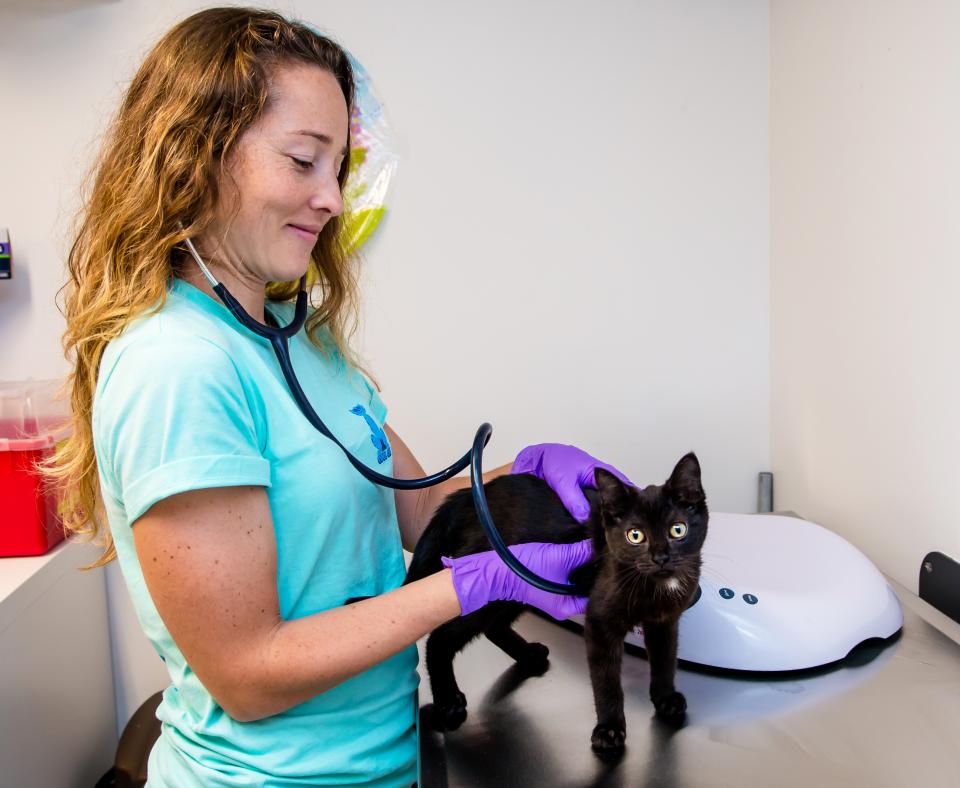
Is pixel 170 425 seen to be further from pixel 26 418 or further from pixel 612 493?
pixel 26 418

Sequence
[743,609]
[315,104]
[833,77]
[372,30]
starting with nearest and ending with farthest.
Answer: [315,104] → [743,609] → [833,77] → [372,30]

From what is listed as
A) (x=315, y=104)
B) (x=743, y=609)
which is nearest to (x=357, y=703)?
(x=743, y=609)

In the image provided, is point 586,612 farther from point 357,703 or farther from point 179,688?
point 179,688

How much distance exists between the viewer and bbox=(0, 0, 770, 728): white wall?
74.0 inches

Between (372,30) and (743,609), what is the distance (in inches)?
56.4

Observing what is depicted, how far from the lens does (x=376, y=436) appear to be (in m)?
1.15

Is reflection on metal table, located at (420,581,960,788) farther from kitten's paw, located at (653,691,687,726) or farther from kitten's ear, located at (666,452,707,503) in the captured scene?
kitten's ear, located at (666,452,707,503)

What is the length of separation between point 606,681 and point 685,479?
266 mm

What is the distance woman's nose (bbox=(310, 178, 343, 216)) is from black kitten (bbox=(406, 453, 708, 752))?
1.53ft

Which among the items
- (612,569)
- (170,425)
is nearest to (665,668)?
(612,569)

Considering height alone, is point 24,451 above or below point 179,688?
above

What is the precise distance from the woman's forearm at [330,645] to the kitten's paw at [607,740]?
23 centimetres

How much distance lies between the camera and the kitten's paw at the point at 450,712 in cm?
112

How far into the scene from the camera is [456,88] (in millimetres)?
1906
